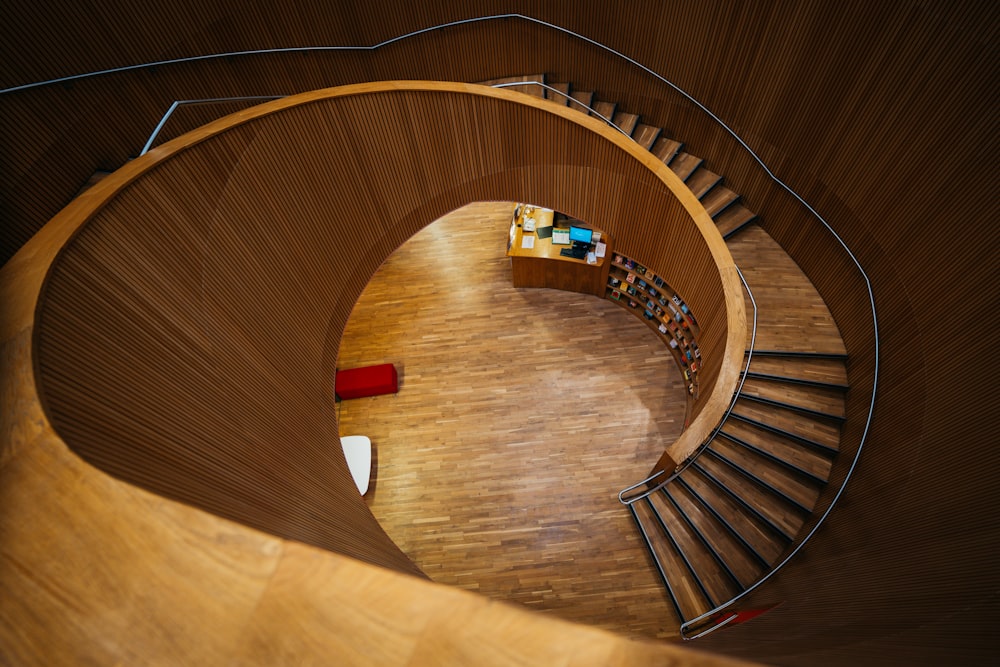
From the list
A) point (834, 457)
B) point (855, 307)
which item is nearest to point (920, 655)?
point (834, 457)

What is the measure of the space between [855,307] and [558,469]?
4.41m

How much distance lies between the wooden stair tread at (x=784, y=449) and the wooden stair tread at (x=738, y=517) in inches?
27.3

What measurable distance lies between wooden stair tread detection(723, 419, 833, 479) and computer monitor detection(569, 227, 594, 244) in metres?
3.70

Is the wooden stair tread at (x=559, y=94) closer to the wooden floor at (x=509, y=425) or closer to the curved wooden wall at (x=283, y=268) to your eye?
the curved wooden wall at (x=283, y=268)

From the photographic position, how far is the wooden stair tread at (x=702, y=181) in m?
7.34

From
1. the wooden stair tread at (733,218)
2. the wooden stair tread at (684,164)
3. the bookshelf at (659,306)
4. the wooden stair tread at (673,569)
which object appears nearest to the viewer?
the wooden stair tread at (673,569)

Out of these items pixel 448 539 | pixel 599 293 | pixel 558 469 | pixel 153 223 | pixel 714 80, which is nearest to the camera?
pixel 153 223

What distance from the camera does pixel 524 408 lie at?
8.28 m

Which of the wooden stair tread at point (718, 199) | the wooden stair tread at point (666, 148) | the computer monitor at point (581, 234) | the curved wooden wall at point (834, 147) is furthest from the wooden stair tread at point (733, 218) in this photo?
the computer monitor at point (581, 234)

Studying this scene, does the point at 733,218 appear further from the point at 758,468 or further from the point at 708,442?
the point at 758,468

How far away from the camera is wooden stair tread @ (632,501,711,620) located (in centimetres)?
605

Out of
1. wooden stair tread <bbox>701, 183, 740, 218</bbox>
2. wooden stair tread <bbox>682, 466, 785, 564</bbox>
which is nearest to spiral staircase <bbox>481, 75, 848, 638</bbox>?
wooden stair tread <bbox>682, 466, 785, 564</bbox>

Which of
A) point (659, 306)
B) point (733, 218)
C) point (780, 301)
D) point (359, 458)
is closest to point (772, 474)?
point (780, 301)

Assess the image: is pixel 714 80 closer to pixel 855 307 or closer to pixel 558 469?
pixel 855 307
